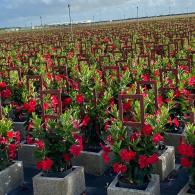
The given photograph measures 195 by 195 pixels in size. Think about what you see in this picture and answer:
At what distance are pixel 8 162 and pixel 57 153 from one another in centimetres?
107

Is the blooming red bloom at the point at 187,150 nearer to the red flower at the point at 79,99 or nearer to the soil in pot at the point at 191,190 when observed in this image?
the soil in pot at the point at 191,190

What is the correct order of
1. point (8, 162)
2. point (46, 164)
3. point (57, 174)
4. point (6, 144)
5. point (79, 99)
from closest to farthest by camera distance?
point (46, 164) → point (57, 174) → point (6, 144) → point (8, 162) → point (79, 99)

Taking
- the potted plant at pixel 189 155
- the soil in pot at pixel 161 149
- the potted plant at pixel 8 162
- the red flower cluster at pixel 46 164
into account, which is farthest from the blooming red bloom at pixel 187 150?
the potted plant at pixel 8 162

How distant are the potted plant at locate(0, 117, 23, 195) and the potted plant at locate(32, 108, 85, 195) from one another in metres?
0.55

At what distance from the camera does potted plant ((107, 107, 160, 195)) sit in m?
5.47

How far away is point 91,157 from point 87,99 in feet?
3.84

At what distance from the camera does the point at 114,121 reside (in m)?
5.89

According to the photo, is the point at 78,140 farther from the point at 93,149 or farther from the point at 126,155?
the point at 93,149

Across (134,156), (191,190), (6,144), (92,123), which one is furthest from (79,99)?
(191,190)

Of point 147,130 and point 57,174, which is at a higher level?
point 147,130

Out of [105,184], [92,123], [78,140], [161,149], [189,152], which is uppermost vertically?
[189,152]

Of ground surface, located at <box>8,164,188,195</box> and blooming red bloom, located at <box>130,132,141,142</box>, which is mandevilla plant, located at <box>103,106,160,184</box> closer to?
blooming red bloom, located at <box>130,132,141,142</box>

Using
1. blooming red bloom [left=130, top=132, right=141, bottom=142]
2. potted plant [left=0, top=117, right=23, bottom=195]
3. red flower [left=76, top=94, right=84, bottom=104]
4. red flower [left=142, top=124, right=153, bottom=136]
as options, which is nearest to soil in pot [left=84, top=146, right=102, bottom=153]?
red flower [left=76, top=94, right=84, bottom=104]

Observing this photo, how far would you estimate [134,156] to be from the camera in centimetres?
548
